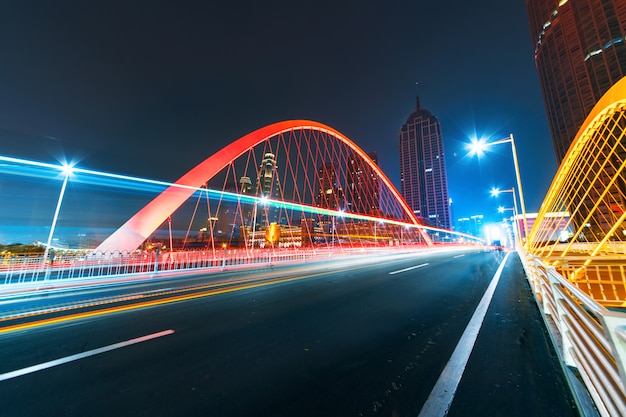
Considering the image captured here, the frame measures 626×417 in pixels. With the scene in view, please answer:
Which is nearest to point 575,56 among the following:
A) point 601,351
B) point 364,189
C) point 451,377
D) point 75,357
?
point 364,189

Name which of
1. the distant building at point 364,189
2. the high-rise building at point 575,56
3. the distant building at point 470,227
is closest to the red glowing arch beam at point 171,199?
the distant building at point 364,189

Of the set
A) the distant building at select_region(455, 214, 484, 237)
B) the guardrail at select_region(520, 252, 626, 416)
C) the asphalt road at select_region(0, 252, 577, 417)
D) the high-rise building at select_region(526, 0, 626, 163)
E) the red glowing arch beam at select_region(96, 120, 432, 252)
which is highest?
the high-rise building at select_region(526, 0, 626, 163)

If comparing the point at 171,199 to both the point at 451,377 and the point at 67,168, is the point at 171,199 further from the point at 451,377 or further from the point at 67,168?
the point at 451,377

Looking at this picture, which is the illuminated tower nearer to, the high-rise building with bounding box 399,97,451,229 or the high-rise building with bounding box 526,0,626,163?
the high-rise building with bounding box 526,0,626,163

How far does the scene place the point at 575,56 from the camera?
54594 mm

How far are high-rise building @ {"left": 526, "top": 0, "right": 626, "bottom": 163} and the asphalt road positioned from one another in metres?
75.5

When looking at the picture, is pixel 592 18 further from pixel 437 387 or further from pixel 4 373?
pixel 4 373

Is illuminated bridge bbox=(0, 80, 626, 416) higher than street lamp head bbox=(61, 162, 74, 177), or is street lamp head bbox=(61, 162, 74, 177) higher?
street lamp head bbox=(61, 162, 74, 177)

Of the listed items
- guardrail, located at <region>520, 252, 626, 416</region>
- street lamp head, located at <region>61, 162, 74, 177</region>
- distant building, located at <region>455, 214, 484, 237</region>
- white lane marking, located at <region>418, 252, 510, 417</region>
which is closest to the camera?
guardrail, located at <region>520, 252, 626, 416</region>

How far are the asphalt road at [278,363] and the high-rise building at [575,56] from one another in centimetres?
7549

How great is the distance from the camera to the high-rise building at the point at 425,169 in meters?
138

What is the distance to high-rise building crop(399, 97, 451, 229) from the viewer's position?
138m

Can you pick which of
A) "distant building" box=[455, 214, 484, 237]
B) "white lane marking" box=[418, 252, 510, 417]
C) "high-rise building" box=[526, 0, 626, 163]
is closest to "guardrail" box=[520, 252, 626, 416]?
"white lane marking" box=[418, 252, 510, 417]

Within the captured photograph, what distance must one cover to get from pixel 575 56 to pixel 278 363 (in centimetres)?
8857
